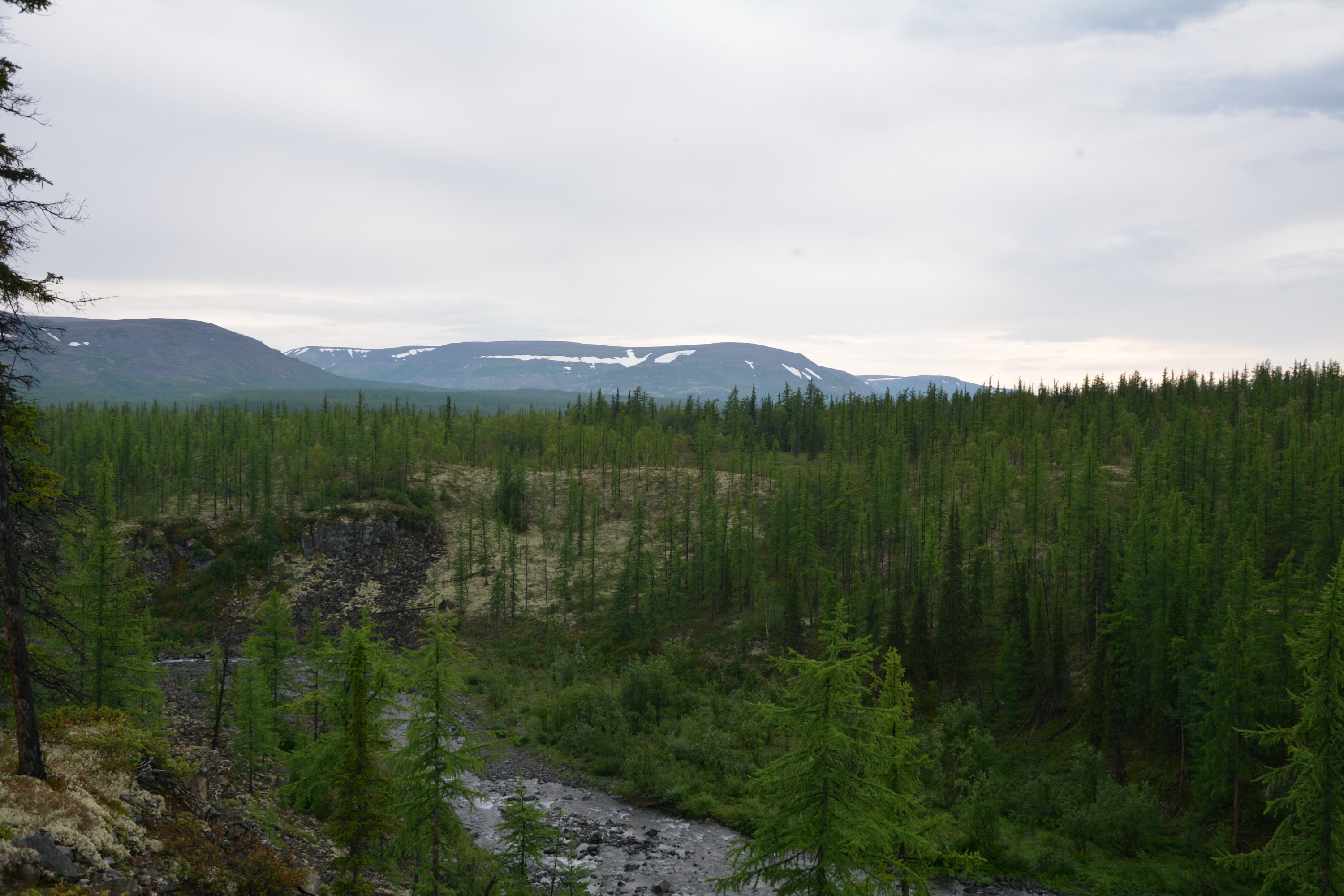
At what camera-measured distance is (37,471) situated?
16.2m

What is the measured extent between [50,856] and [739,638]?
5837 centimetres

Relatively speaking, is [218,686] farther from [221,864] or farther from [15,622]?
[15,622]

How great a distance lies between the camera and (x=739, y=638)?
67875mm

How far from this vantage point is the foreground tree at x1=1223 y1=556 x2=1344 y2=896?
23.2 m

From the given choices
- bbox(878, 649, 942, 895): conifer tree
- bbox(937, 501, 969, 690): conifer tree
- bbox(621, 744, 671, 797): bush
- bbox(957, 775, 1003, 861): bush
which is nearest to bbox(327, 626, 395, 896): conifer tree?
bbox(878, 649, 942, 895): conifer tree

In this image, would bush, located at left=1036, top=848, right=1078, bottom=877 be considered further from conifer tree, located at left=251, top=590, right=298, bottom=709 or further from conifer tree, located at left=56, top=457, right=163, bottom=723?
conifer tree, located at left=56, top=457, right=163, bottom=723

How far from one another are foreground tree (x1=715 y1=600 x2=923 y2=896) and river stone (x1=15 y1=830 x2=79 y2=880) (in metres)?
13.3

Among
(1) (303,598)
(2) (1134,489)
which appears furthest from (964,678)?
(1) (303,598)

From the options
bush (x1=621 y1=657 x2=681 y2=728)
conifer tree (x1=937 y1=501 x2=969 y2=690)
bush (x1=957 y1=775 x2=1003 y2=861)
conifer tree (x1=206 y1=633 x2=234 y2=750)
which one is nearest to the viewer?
conifer tree (x1=206 y1=633 x2=234 y2=750)

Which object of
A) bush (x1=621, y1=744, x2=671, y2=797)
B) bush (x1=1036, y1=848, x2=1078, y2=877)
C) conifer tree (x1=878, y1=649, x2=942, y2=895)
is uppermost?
conifer tree (x1=878, y1=649, x2=942, y2=895)

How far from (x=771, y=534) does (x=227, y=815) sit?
240 feet

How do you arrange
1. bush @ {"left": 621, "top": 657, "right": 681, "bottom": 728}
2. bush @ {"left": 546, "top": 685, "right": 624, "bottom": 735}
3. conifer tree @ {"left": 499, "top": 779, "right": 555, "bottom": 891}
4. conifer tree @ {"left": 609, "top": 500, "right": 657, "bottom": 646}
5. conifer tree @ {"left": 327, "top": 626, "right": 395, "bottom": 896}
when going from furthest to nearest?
conifer tree @ {"left": 609, "top": 500, "right": 657, "bottom": 646} < bush @ {"left": 621, "top": 657, "right": 681, "bottom": 728} < bush @ {"left": 546, "top": 685, "right": 624, "bottom": 735} < conifer tree @ {"left": 499, "top": 779, "right": 555, "bottom": 891} < conifer tree @ {"left": 327, "top": 626, "right": 395, "bottom": 896}

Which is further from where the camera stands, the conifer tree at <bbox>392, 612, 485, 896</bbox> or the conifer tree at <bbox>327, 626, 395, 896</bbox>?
the conifer tree at <bbox>392, 612, 485, 896</bbox>

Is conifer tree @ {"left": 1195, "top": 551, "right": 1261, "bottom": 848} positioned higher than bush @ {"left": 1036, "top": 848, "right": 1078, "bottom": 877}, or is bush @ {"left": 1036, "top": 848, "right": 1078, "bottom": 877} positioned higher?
conifer tree @ {"left": 1195, "top": 551, "right": 1261, "bottom": 848}
